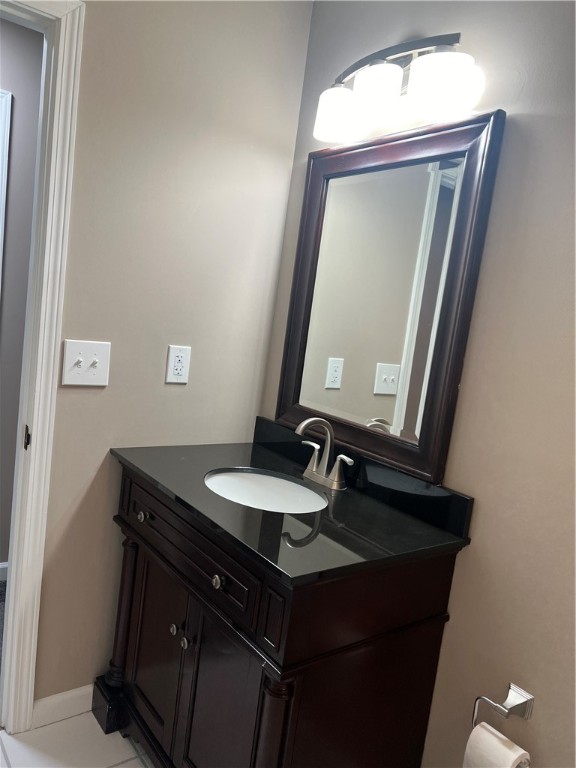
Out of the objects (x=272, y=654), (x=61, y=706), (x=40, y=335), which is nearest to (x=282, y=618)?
(x=272, y=654)

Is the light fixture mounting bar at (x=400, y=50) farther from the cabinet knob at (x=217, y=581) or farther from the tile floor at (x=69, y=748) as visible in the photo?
the tile floor at (x=69, y=748)

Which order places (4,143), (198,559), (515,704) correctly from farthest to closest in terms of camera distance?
(4,143) < (198,559) < (515,704)

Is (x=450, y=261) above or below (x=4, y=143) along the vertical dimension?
below

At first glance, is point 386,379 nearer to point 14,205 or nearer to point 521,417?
point 521,417

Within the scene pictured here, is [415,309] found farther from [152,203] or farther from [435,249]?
[152,203]

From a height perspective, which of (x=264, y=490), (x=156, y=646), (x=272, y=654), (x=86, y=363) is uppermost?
(x=86, y=363)

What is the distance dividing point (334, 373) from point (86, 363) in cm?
71

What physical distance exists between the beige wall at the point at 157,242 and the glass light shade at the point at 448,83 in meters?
0.57

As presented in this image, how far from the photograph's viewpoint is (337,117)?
61.9 inches

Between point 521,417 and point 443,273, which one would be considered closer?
point 521,417

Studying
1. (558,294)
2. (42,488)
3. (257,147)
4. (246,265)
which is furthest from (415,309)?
(42,488)

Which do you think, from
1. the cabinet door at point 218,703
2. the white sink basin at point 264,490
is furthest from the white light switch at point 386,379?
the cabinet door at point 218,703

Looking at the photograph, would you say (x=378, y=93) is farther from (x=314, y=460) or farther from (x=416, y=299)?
(x=314, y=460)

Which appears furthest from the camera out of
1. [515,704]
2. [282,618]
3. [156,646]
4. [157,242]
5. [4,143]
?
[4,143]
